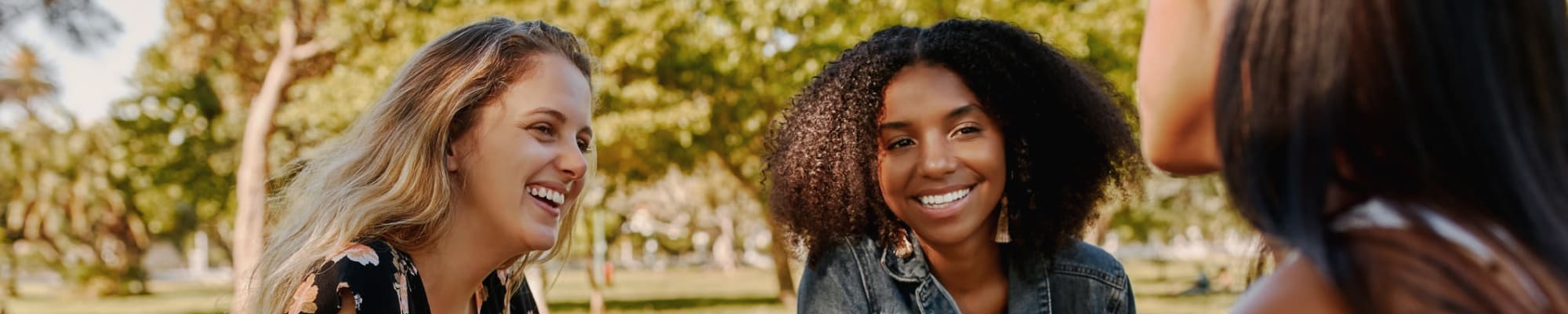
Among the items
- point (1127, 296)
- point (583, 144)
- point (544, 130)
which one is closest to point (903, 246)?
point (1127, 296)

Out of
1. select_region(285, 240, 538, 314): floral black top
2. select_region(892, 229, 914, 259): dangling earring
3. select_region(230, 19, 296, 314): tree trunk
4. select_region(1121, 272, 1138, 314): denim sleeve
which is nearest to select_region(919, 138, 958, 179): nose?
select_region(892, 229, 914, 259): dangling earring

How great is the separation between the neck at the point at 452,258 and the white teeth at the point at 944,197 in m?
1.10

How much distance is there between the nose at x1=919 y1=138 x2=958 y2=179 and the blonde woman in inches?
34.7

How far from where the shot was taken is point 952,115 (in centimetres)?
336

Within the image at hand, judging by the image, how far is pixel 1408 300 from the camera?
117cm

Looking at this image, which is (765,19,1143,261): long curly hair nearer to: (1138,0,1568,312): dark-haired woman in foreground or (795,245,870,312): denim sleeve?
(795,245,870,312): denim sleeve

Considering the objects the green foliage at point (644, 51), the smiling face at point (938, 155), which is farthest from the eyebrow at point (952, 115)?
the green foliage at point (644, 51)

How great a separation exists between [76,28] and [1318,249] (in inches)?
440

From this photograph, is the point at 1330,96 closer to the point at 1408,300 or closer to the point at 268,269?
the point at 1408,300

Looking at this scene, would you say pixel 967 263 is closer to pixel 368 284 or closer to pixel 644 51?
pixel 368 284

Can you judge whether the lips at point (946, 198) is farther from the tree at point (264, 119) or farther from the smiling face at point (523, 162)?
the tree at point (264, 119)

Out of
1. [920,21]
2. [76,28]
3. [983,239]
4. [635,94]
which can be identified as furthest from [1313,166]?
[635,94]

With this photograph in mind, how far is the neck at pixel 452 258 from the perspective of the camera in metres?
3.30

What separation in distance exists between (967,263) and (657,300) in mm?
30632
